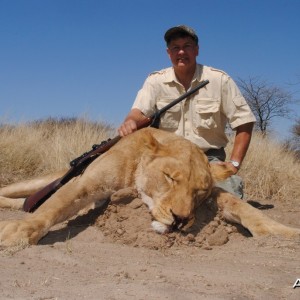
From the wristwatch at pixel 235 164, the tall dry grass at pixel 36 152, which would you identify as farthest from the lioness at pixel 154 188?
the tall dry grass at pixel 36 152

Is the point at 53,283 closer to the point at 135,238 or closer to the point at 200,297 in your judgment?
the point at 200,297

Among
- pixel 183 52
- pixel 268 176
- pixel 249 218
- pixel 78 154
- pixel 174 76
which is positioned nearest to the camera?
pixel 249 218

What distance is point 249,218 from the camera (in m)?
3.91

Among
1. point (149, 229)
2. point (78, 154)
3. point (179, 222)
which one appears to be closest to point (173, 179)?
point (179, 222)

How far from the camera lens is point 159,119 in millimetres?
5344

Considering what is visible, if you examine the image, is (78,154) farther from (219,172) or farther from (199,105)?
(219,172)

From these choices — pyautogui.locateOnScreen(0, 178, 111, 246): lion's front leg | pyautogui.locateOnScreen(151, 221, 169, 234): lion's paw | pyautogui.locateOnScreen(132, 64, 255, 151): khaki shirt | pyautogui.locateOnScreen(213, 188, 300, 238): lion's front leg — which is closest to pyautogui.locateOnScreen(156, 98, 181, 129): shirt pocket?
pyautogui.locateOnScreen(132, 64, 255, 151): khaki shirt

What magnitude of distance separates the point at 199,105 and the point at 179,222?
7.22 ft

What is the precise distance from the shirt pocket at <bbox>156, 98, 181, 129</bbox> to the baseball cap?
0.66 m

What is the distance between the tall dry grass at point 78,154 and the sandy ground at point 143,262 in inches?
132

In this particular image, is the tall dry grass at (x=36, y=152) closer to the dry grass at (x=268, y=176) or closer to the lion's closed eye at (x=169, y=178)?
the dry grass at (x=268, y=176)

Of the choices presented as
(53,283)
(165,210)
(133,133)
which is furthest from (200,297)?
(133,133)

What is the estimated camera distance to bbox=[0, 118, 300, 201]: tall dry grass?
7270 mm

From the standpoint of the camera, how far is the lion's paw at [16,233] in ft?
10.5
